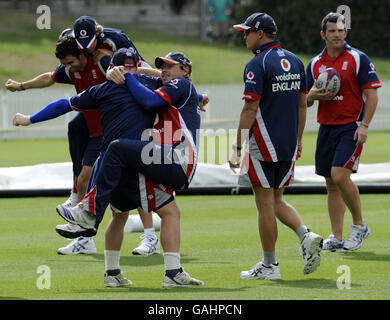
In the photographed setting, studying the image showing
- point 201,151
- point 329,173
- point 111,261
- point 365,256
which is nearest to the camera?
point 111,261

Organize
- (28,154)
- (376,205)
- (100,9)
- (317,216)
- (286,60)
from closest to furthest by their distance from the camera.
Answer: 1. (286,60)
2. (317,216)
3. (376,205)
4. (28,154)
5. (100,9)

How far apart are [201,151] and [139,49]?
25828 mm

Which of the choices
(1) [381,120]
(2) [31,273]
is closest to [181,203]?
(2) [31,273]

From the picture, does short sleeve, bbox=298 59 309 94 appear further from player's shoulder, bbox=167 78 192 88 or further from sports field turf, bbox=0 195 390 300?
sports field turf, bbox=0 195 390 300

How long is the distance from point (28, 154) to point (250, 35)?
17.2 meters

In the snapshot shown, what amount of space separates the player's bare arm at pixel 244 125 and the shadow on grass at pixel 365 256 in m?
1.68

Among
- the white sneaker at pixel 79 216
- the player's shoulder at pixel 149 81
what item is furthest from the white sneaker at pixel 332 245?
the white sneaker at pixel 79 216

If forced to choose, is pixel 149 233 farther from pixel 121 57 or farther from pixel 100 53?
pixel 121 57

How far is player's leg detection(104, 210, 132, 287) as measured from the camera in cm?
814

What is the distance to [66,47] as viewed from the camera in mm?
9680

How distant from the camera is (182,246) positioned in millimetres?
10414

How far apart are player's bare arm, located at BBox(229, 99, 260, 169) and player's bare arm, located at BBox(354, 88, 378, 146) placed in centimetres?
182

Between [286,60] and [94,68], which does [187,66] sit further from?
[94,68]

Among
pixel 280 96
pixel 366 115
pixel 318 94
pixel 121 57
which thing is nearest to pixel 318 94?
pixel 318 94
